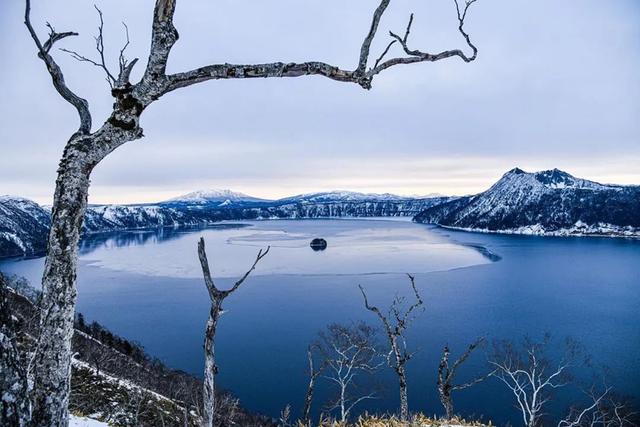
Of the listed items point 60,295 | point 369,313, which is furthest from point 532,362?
point 60,295

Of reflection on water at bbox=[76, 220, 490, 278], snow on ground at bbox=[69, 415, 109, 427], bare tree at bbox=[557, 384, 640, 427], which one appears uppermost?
snow on ground at bbox=[69, 415, 109, 427]

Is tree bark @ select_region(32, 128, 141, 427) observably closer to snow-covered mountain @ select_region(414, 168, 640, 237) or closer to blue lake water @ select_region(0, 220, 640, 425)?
blue lake water @ select_region(0, 220, 640, 425)

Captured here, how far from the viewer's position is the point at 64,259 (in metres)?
2.61

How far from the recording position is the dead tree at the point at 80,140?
2.54 meters

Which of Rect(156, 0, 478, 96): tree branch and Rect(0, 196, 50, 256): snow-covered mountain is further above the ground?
Rect(156, 0, 478, 96): tree branch

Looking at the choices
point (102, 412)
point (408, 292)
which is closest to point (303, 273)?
point (408, 292)

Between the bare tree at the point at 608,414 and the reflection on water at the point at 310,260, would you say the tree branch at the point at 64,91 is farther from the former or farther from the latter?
the reflection on water at the point at 310,260

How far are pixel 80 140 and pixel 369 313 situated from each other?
41829mm

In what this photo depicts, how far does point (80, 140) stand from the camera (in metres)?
2.74

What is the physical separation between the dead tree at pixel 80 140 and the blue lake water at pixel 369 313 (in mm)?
26997

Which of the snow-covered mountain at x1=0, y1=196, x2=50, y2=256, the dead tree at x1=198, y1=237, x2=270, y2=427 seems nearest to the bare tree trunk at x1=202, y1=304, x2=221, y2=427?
the dead tree at x1=198, y1=237, x2=270, y2=427

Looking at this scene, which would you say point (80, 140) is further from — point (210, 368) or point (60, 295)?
point (210, 368)

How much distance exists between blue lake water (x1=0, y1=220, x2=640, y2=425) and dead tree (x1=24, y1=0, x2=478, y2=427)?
27.0 metres

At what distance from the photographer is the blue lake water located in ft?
96.0
